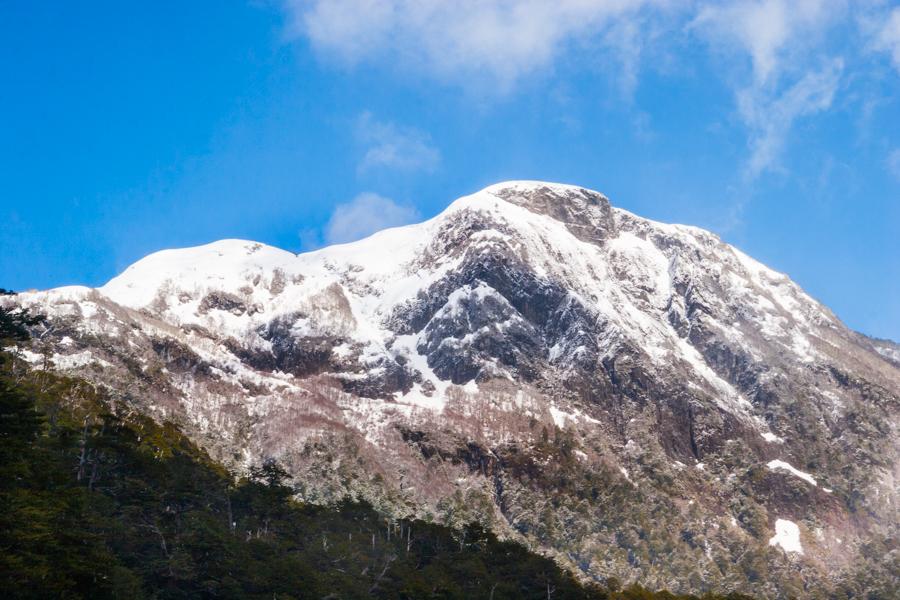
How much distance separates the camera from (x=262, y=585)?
79.5 metres

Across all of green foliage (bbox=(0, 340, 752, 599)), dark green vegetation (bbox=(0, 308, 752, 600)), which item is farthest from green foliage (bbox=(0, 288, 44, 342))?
green foliage (bbox=(0, 340, 752, 599))

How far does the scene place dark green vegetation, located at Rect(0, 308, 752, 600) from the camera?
5641 cm

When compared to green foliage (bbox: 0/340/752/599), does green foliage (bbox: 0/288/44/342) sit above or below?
above

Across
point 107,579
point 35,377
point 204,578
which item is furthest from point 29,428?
point 35,377

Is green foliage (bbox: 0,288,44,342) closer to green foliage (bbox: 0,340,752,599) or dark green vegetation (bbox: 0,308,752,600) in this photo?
dark green vegetation (bbox: 0,308,752,600)

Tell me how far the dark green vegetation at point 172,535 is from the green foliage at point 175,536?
0.16 meters

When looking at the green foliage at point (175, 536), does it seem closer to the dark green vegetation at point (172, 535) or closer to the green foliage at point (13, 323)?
the dark green vegetation at point (172, 535)

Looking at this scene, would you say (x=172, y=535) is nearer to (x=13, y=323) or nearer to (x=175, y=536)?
(x=175, y=536)

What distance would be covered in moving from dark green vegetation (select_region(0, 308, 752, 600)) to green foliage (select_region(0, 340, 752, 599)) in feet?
0.52

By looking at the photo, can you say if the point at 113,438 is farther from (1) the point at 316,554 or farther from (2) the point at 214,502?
(1) the point at 316,554

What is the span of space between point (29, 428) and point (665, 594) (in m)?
104

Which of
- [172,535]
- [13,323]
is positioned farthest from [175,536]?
[13,323]

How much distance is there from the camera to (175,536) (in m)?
81.6

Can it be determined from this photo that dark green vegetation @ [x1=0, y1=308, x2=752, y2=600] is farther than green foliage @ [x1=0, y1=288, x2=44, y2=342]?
No
